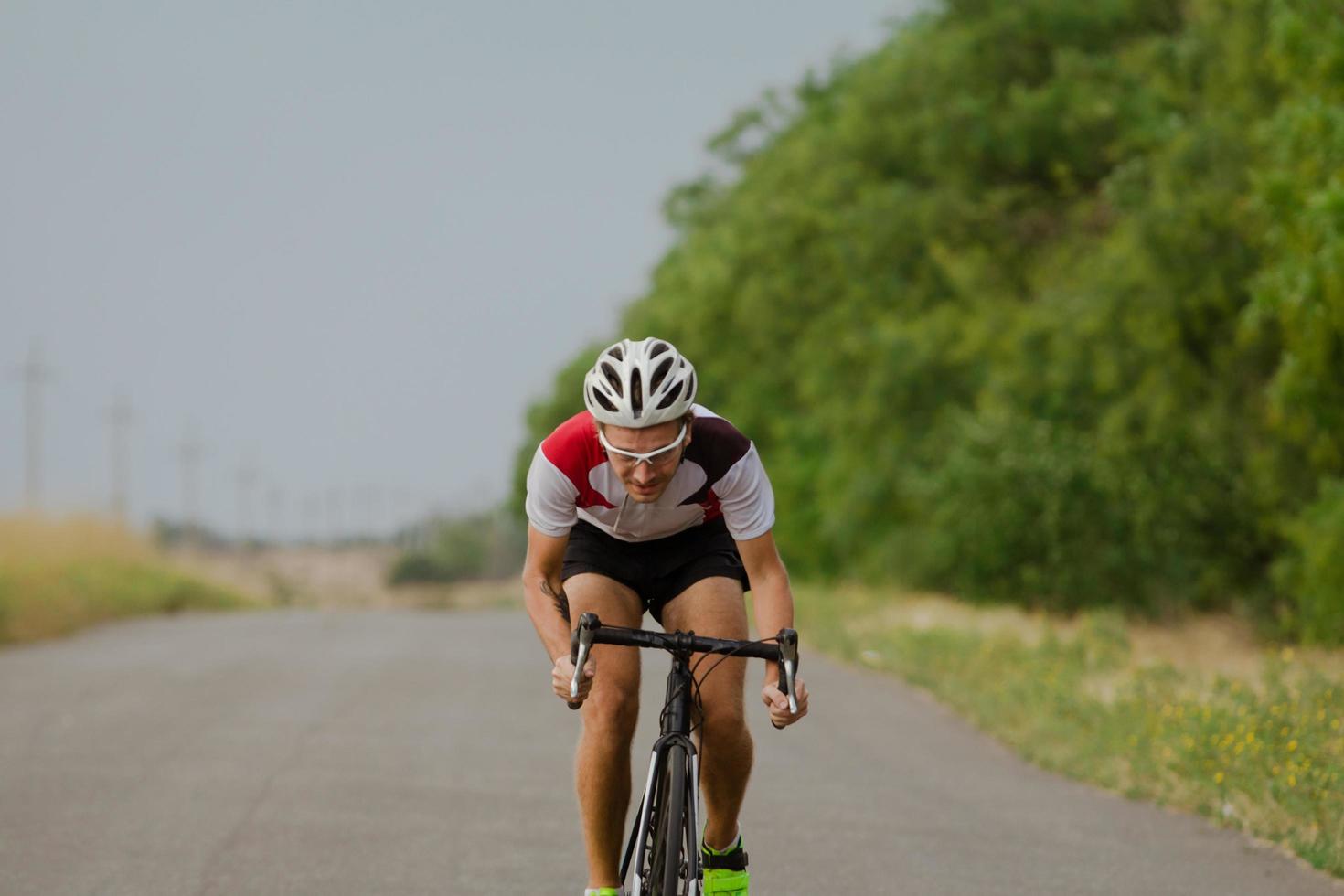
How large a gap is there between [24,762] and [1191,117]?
18.2 meters

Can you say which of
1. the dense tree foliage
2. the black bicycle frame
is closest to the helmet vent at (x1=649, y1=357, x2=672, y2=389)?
the black bicycle frame

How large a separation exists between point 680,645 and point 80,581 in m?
24.0

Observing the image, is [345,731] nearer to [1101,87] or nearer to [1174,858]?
[1174,858]

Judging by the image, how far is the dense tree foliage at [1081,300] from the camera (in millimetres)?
19594

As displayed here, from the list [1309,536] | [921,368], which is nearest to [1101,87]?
[921,368]

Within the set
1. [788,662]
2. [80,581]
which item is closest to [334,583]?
[80,581]

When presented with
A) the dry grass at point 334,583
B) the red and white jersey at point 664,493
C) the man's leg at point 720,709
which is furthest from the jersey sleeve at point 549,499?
the dry grass at point 334,583

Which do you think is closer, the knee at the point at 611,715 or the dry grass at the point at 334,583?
the knee at the point at 611,715

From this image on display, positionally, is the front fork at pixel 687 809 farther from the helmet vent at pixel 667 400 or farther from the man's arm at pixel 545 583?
the helmet vent at pixel 667 400

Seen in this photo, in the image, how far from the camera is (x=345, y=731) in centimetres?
1262

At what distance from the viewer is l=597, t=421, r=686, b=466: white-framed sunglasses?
202 inches

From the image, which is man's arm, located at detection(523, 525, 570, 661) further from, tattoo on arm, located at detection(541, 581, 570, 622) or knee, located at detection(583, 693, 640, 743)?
knee, located at detection(583, 693, 640, 743)

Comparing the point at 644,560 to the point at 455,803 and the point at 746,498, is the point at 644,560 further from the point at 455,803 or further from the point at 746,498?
the point at 455,803

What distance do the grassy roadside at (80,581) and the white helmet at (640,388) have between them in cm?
1833
